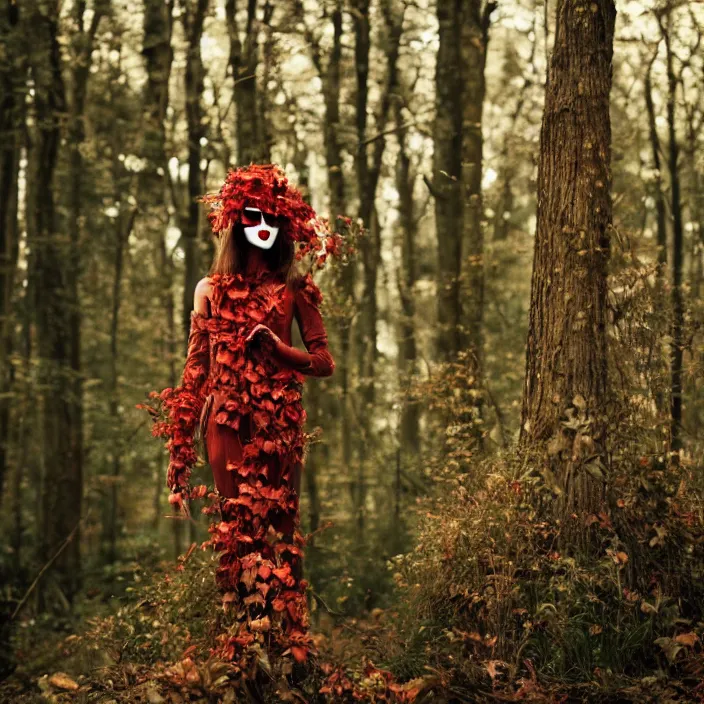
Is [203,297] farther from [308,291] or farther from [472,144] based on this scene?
[472,144]

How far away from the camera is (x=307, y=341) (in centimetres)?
545

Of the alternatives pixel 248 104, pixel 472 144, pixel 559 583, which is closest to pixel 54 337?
pixel 248 104

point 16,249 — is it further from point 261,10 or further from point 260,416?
point 260,416

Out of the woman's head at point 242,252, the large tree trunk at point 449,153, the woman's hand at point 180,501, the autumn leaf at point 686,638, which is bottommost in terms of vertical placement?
the autumn leaf at point 686,638

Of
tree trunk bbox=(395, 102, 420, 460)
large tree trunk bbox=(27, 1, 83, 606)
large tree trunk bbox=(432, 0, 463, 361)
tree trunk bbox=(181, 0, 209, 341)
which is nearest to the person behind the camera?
large tree trunk bbox=(432, 0, 463, 361)

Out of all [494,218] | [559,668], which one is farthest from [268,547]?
[494,218]

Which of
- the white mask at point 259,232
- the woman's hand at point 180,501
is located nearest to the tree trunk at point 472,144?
the white mask at point 259,232

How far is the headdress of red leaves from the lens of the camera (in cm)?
525

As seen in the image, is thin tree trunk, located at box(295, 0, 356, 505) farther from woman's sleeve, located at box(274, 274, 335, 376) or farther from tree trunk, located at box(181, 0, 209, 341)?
woman's sleeve, located at box(274, 274, 335, 376)

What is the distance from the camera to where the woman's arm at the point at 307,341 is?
515cm

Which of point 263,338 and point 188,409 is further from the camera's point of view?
point 188,409

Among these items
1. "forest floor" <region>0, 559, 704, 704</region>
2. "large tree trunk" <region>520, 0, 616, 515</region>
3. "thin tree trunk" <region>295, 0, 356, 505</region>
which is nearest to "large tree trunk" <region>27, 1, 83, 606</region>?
"thin tree trunk" <region>295, 0, 356, 505</region>

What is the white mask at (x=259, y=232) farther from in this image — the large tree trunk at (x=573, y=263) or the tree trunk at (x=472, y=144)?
the tree trunk at (x=472, y=144)

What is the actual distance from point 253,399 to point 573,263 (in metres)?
2.63
